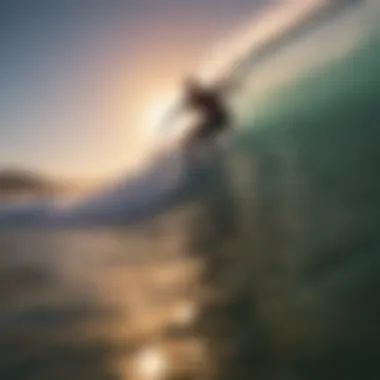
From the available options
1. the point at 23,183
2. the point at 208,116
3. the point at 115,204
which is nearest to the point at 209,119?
the point at 208,116

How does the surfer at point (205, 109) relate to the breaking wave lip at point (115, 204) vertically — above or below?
above

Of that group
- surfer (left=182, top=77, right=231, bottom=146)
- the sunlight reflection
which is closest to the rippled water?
the sunlight reflection

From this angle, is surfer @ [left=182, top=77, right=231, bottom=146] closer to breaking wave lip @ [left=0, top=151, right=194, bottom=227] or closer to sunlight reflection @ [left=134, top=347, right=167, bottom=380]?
breaking wave lip @ [left=0, top=151, right=194, bottom=227]

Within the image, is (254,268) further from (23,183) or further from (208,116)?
(23,183)

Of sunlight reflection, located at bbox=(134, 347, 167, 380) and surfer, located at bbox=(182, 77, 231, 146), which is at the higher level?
surfer, located at bbox=(182, 77, 231, 146)

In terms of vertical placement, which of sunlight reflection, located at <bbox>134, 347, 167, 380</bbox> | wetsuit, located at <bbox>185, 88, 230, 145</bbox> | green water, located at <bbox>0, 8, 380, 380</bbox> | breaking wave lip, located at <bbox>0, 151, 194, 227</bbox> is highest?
wetsuit, located at <bbox>185, 88, 230, 145</bbox>

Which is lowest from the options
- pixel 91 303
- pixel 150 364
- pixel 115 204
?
pixel 150 364

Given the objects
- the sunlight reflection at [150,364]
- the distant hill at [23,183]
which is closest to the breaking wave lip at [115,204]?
the distant hill at [23,183]

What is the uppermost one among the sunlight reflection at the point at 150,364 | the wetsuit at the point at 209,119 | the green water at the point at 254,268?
the wetsuit at the point at 209,119

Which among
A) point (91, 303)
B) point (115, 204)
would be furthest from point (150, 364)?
point (115, 204)

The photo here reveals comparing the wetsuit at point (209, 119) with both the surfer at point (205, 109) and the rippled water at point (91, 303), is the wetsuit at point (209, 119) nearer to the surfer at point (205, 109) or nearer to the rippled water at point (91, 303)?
the surfer at point (205, 109)

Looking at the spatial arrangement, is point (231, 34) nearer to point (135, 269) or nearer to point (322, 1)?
point (322, 1)

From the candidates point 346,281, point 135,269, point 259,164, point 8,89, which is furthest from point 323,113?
point 8,89

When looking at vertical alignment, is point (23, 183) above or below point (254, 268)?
above
